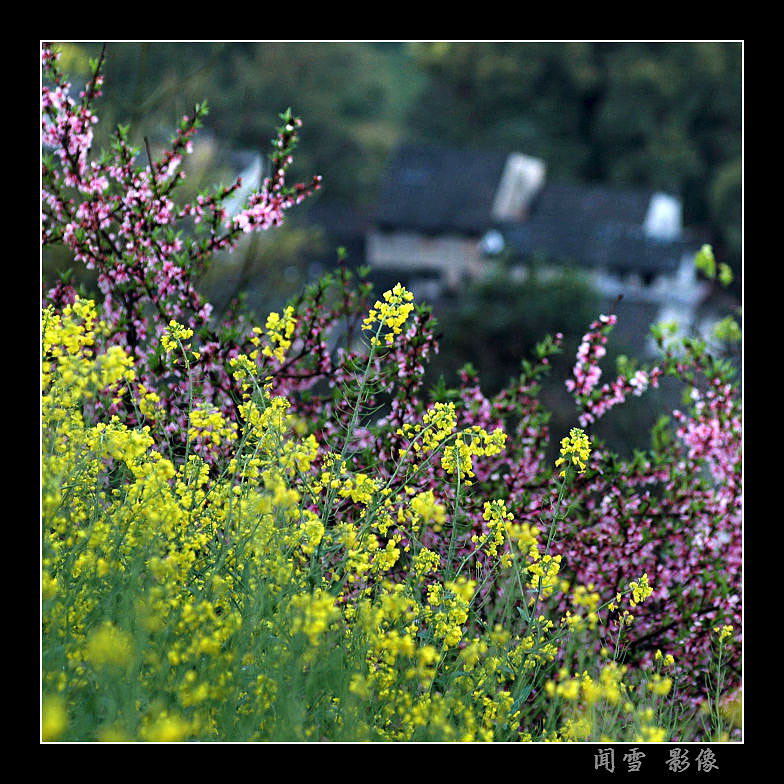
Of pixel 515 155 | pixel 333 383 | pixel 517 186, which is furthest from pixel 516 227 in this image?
pixel 333 383

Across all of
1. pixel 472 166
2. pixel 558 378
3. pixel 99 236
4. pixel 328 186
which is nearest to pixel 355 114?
pixel 328 186

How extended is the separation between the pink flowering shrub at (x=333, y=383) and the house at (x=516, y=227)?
40930 millimetres

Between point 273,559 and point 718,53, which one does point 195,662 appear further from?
point 718,53

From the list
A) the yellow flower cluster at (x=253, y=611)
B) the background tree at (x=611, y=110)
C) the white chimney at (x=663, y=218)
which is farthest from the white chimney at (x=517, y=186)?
the yellow flower cluster at (x=253, y=611)

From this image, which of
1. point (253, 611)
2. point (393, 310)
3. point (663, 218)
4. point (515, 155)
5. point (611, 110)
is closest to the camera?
point (253, 611)

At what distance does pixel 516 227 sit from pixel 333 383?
45.6 meters

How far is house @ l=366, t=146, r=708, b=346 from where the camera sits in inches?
1946

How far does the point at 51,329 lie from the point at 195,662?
5.81 ft

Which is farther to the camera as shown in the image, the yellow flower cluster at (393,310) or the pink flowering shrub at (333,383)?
the pink flowering shrub at (333,383)

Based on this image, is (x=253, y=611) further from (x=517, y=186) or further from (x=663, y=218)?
(x=517, y=186)

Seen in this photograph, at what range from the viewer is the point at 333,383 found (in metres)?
7.16

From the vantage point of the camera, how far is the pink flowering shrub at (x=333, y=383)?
256 inches

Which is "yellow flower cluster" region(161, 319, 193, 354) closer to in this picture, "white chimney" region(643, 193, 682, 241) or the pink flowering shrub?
the pink flowering shrub

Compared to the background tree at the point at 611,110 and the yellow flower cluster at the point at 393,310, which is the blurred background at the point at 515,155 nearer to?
the background tree at the point at 611,110
